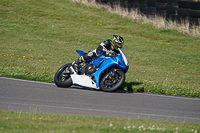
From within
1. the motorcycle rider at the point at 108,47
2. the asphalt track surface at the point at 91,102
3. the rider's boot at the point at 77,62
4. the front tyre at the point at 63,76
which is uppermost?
the motorcycle rider at the point at 108,47

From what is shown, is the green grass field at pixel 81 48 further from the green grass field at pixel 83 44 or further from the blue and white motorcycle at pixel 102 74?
the blue and white motorcycle at pixel 102 74

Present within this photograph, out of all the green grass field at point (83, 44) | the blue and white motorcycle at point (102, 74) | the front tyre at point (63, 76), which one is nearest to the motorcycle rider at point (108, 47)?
the blue and white motorcycle at point (102, 74)

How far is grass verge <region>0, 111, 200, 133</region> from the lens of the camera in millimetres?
5121

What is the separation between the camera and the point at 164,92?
33.7 ft

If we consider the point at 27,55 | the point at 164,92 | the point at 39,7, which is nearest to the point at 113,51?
the point at 164,92

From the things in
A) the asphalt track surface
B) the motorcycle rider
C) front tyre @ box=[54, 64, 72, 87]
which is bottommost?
the asphalt track surface

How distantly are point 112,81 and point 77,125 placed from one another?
4045 millimetres

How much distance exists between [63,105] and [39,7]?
77.3 ft

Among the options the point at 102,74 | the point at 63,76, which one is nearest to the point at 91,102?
the point at 102,74

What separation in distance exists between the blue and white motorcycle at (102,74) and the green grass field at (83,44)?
1070mm

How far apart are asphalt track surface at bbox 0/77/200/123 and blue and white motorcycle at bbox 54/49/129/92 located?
0.78 ft

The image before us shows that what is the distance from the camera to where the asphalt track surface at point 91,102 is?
736 centimetres

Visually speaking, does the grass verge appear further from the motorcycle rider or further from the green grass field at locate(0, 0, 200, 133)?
the motorcycle rider

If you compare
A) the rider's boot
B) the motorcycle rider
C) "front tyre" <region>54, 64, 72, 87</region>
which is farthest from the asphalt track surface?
the motorcycle rider
